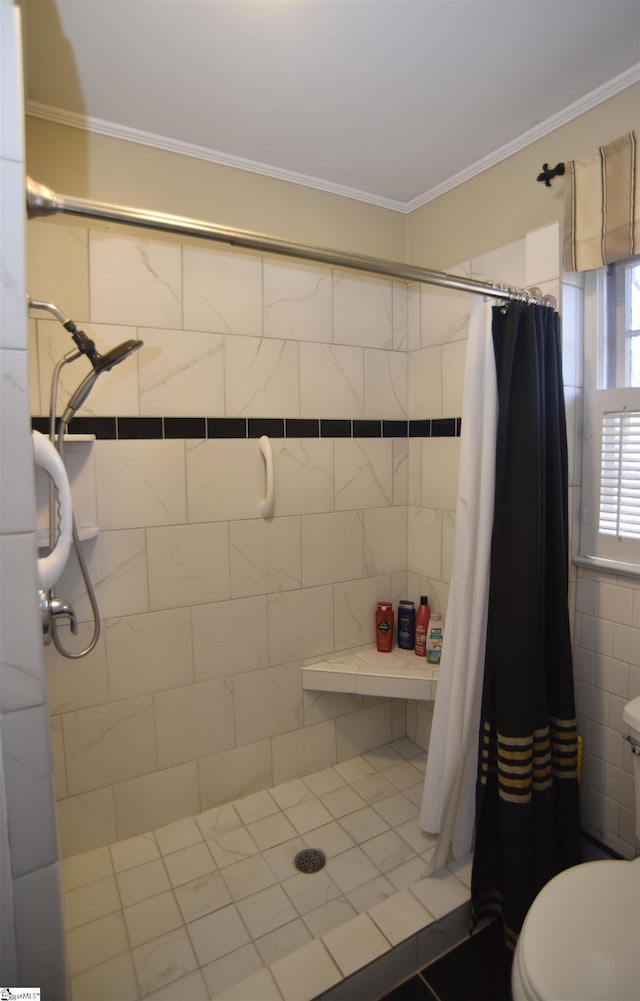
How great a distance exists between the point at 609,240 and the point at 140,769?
230cm

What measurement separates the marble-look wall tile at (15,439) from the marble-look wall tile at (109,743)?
46.2 inches

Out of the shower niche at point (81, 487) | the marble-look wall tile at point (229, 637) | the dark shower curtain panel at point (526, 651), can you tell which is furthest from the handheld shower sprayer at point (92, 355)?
the dark shower curtain panel at point (526, 651)

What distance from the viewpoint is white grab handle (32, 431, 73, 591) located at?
4.12ft

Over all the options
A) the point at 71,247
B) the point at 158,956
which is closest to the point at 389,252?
the point at 71,247

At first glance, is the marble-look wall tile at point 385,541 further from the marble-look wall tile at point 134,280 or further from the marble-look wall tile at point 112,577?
the marble-look wall tile at point 134,280

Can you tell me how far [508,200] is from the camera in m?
1.89

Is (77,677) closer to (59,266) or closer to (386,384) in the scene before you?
(59,266)

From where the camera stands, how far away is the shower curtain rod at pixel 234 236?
3.02ft

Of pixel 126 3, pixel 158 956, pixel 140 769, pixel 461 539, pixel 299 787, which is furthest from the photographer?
pixel 299 787

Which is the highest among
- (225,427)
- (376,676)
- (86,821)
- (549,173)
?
(549,173)

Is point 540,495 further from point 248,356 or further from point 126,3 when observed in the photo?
point 126,3

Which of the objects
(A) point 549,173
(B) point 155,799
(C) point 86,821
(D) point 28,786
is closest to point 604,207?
(A) point 549,173

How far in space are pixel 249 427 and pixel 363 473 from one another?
21.8 inches

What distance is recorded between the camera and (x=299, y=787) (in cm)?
215
